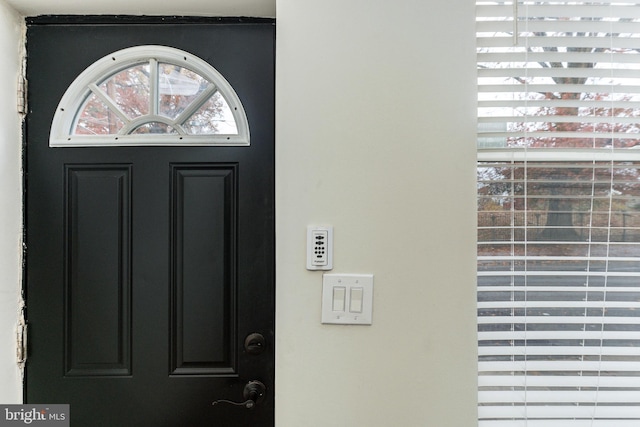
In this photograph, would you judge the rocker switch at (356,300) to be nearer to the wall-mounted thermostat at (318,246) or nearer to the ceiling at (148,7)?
the wall-mounted thermostat at (318,246)

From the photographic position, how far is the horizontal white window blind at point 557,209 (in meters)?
0.95

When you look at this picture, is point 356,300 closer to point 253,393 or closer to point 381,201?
point 381,201

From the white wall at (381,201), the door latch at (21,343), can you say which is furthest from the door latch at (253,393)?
the door latch at (21,343)

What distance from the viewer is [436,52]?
0.87 meters

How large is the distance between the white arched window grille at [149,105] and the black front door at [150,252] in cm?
3

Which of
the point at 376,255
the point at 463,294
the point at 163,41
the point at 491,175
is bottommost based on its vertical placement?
the point at 463,294

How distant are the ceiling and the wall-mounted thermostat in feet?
2.40

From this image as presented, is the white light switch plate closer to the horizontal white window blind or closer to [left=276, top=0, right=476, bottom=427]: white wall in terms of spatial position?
[left=276, top=0, right=476, bottom=427]: white wall

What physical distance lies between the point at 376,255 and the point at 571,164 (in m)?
0.71

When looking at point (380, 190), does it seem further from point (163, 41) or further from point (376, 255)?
point (163, 41)

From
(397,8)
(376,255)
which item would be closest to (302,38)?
(397,8)

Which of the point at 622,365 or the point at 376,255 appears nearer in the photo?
the point at 376,255
